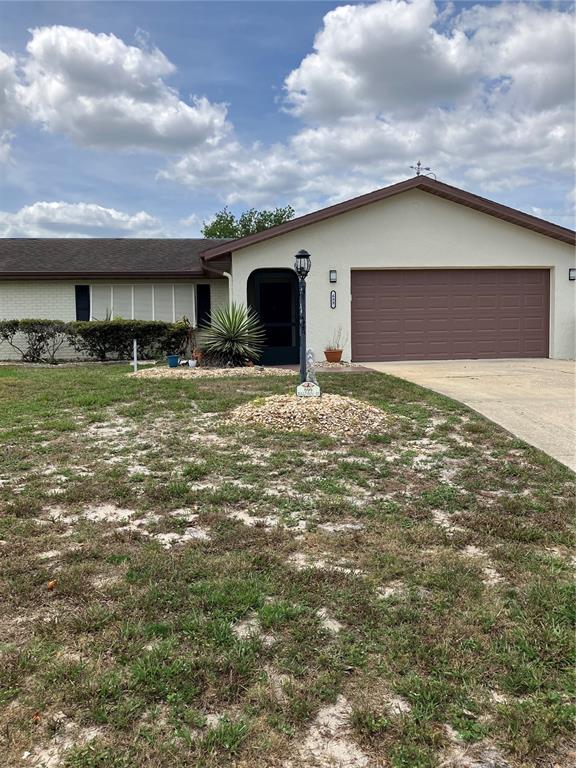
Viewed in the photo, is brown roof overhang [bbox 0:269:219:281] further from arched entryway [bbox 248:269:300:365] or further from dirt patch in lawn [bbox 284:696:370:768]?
dirt patch in lawn [bbox 284:696:370:768]

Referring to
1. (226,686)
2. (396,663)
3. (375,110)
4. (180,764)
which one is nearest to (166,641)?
(226,686)

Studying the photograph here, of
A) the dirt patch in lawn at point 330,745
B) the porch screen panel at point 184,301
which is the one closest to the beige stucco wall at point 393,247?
the porch screen panel at point 184,301

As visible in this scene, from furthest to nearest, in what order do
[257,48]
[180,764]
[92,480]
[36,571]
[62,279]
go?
[62,279], [257,48], [92,480], [36,571], [180,764]

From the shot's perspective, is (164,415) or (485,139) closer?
(164,415)

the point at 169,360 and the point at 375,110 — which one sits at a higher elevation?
the point at 375,110

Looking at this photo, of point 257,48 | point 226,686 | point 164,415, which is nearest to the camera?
point 226,686

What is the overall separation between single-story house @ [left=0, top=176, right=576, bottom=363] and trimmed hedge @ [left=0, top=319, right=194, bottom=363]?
2097 millimetres

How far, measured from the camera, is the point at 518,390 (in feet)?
29.3

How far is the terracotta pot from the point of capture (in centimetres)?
1357

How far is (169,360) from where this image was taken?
42.2ft

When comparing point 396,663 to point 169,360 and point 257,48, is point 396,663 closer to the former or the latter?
point 169,360

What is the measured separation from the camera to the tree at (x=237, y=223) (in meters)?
41.2

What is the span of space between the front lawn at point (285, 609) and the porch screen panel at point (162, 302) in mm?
11264

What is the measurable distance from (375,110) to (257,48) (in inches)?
208
